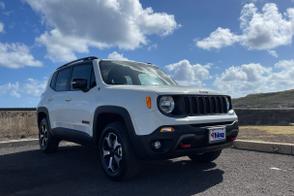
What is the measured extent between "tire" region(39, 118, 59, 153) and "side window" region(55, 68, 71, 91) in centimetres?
92

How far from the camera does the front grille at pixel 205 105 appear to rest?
553 centimetres

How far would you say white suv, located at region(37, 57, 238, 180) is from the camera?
5250 mm

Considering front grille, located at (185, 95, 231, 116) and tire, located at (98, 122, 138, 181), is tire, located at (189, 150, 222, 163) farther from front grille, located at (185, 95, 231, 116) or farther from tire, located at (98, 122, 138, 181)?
tire, located at (98, 122, 138, 181)

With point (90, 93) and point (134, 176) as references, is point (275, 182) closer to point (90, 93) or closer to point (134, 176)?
point (134, 176)

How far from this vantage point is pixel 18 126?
11.6 meters

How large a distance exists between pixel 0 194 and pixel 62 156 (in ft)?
10.1

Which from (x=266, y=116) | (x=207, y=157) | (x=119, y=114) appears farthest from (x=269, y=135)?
(x=266, y=116)

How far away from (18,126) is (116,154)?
6.76 meters

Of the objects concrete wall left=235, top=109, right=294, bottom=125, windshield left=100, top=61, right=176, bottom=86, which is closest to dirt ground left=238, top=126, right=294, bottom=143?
windshield left=100, top=61, right=176, bottom=86

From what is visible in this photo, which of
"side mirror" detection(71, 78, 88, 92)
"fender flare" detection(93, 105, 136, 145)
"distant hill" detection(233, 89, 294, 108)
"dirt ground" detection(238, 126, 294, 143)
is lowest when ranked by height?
"dirt ground" detection(238, 126, 294, 143)

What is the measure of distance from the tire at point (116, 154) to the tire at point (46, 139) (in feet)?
8.51

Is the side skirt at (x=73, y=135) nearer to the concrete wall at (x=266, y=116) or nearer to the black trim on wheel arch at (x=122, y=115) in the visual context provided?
the black trim on wheel arch at (x=122, y=115)

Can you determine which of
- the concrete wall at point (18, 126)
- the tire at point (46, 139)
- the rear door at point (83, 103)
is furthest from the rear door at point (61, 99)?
the concrete wall at point (18, 126)

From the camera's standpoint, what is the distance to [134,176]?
5.74 metres
